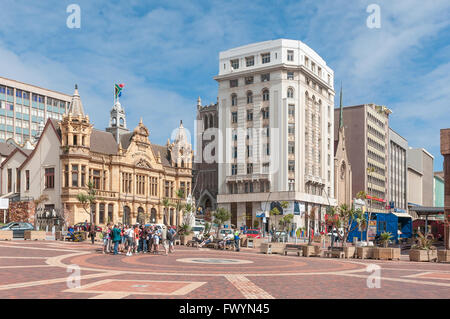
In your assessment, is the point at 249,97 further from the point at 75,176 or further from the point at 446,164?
the point at 446,164

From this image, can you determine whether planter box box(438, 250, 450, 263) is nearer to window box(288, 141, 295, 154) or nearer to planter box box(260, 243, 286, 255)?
planter box box(260, 243, 286, 255)

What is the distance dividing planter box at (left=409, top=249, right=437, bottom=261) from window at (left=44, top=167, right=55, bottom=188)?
1857 inches

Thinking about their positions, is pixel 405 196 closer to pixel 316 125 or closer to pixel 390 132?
pixel 390 132

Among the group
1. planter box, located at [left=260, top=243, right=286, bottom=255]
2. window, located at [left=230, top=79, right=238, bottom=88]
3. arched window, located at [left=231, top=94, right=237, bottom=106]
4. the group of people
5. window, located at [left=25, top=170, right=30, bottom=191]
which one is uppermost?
window, located at [left=230, top=79, right=238, bottom=88]

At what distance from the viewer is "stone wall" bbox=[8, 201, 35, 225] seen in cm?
6806

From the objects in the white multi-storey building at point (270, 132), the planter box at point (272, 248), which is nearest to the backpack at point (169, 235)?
the planter box at point (272, 248)

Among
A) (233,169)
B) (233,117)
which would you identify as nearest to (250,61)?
(233,117)

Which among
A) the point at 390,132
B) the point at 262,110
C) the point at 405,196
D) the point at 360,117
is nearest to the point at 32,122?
the point at 262,110

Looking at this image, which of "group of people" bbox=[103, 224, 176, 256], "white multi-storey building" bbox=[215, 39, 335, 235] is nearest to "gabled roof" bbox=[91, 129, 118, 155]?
"white multi-storey building" bbox=[215, 39, 335, 235]

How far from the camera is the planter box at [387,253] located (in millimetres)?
32531

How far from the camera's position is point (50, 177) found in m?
66.9

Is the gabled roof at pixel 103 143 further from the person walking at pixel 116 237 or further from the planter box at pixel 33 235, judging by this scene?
the person walking at pixel 116 237

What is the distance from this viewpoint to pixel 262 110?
298ft
